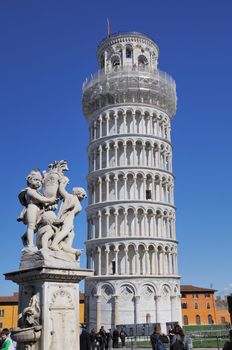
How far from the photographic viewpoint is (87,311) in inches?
2072

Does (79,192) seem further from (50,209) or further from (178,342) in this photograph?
(178,342)

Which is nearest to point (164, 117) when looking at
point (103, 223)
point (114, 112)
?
point (114, 112)

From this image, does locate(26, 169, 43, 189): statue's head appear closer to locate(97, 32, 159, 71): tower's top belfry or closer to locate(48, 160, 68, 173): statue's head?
locate(48, 160, 68, 173): statue's head

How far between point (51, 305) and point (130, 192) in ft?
154

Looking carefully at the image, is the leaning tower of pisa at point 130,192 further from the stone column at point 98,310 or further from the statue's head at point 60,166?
the statue's head at point 60,166

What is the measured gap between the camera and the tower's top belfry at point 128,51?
61812 mm

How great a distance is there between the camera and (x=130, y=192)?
53.4 meters

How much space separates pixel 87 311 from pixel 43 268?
4860 centimetres

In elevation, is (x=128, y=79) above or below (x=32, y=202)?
above

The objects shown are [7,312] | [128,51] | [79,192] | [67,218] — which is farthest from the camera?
[7,312]

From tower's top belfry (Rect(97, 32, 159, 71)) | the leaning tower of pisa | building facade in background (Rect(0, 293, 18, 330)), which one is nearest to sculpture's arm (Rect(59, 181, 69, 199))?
the leaning tower of pisa

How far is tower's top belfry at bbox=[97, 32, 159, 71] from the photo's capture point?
203 feet

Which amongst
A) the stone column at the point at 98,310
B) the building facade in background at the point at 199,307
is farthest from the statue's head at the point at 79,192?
the building facade in background at the point at 199,307

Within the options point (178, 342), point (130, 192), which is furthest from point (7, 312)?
point (178, 342)
